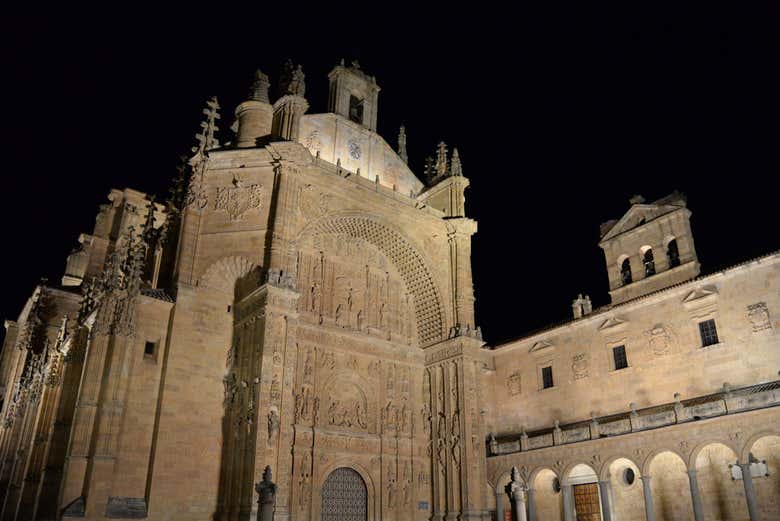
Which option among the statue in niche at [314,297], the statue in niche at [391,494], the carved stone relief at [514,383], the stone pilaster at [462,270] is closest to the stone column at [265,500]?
the statue in niche at [391,494]

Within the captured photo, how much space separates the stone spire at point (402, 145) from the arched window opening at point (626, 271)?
12.5 meters

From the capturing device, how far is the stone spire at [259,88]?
23.5m

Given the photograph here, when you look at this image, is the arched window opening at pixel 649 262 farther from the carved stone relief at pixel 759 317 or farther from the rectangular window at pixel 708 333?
the carved stone relief at pixel 759 317

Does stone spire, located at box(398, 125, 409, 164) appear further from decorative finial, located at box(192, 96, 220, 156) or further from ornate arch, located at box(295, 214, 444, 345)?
decorative finial, located at box(192, 96, 220, 156)

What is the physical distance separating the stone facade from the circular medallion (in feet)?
0.35

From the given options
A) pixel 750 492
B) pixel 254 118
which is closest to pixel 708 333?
pixel 750 492

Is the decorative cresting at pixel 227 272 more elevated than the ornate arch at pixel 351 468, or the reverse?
the decorative cresting at pixel 227 272

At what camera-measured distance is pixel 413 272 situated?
26312 mm

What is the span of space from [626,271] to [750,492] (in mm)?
13270

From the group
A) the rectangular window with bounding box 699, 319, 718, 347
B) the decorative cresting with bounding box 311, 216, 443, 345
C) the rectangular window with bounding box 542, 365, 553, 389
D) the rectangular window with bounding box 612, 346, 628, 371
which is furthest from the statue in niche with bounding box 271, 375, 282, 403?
the rectangular window with bounding box 699, 319, 718, 347

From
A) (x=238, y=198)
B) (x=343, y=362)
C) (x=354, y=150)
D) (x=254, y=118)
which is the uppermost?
(x=354, y=150)

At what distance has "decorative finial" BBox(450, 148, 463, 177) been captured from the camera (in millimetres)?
28302

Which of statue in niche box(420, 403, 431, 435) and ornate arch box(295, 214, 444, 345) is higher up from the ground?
ornate arch box(295, 214, 444, 345)

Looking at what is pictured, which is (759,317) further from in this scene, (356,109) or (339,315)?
(356,109)
